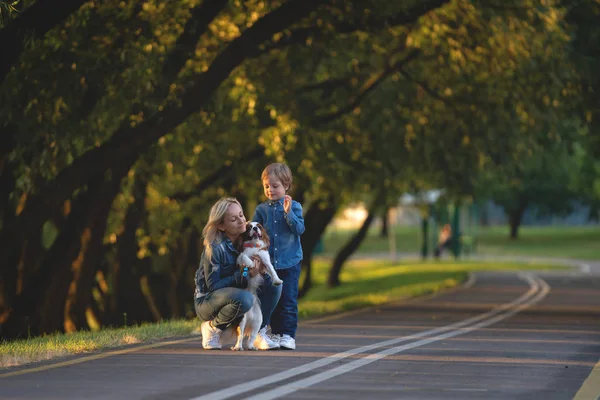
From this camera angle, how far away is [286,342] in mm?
12555

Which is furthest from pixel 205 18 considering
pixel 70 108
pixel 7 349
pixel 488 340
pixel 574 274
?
pixel 574 274

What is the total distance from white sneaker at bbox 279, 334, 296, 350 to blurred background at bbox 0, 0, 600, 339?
4068mm

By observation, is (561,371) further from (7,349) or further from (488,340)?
(7,349)

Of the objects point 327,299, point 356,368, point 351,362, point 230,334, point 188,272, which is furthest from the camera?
point 327,299

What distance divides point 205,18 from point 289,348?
764 centimetres

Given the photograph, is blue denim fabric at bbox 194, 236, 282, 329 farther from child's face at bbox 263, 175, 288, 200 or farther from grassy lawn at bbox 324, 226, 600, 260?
grassy lawn at bbox 324, 226, 600, 260

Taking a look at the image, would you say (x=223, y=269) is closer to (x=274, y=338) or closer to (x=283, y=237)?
(x=283, y=237)

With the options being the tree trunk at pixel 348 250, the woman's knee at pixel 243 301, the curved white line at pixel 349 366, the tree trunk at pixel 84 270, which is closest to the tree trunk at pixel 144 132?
the curved white line at pixel 349 366

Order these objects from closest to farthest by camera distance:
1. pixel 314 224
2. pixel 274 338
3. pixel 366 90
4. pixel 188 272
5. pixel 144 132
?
pixel 274 338, pixel 144 132, pixel 366 90, pixel 188 272, pixel 314 224

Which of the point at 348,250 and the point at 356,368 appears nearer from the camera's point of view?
the point at 356,368

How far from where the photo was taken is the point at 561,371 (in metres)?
11.3

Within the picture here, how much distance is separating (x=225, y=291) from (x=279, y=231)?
0.74m

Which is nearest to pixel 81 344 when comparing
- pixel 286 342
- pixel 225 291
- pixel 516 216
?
pixel 225 291

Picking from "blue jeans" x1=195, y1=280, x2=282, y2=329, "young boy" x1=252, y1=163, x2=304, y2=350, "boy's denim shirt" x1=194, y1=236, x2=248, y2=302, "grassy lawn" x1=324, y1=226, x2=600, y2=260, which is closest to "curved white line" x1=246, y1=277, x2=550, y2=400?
"young boy" x1=252, y1=163, x2=304, y2=350
